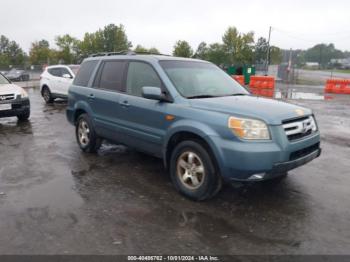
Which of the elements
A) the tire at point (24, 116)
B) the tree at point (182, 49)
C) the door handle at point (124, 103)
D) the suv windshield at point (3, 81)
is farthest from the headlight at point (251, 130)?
the tree at point (182, 49)

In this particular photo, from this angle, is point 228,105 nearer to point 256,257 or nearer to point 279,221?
point 279,221

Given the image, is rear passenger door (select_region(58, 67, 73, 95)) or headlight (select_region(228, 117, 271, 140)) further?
rear passenger door (select_region(58, 67, 73, 95))

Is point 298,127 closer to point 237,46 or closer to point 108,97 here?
point 108,97

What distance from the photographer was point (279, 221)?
3791 mm

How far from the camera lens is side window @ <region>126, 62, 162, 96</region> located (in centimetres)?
490

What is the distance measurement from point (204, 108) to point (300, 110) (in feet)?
4.17

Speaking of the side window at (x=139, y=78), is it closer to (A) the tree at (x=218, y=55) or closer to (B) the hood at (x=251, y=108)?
(B) the hood at (x=251, y=108)

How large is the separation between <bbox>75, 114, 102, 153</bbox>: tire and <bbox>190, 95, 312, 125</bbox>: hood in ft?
8.40

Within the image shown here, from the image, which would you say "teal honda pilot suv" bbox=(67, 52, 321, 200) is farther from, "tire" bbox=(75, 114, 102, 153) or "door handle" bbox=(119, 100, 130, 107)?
"tire" bbox=(75, 114, 102, 153)

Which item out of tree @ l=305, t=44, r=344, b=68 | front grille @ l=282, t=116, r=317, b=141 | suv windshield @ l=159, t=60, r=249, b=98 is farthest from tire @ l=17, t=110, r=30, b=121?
tree @ l=305, t=44, r=344, b=68

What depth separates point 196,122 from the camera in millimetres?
4148

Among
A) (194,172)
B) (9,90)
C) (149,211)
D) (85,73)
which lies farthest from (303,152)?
(9,90)

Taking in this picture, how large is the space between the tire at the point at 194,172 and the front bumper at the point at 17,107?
6.44m

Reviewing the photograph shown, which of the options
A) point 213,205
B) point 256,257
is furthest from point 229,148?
point 256,257
